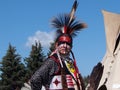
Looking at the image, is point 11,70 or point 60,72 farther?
point 11,70

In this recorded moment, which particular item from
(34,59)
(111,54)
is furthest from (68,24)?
(34,59)

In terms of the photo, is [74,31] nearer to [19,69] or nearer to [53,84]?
[53,84]

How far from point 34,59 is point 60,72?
2528 centimetres

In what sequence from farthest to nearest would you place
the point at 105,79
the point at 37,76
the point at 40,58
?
1. the point at 40,58
2. the point at 105,79
3. the point at 37,76

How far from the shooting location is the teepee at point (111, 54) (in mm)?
7562

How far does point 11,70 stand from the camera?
32469mm

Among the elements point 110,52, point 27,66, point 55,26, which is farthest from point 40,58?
point 55,26

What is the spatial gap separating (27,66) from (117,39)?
23.2m

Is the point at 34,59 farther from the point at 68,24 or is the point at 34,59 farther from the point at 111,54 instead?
the point at 68,24

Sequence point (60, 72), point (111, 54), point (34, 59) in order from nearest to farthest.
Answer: point (60, 72)
point (111, 54)
point (34, 59)

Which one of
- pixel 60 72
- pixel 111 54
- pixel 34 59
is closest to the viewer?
pixel 60 72

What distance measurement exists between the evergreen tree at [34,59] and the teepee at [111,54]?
2113cm

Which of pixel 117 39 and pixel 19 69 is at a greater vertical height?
pixel 19 69

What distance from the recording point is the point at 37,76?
6.26 meters
